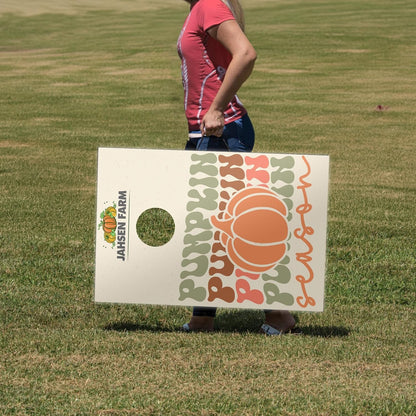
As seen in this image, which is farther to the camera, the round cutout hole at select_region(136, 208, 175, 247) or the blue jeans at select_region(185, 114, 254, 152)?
the round cutout hole at select_region(136, 208, 175, 247)

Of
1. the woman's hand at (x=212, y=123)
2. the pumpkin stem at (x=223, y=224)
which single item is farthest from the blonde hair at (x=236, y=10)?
the pumpkin stem at (x=223, y=224)

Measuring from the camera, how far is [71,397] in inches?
140

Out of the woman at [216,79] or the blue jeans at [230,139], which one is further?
the blue jeans at [230,139]

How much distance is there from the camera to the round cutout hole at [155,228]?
7.14 m

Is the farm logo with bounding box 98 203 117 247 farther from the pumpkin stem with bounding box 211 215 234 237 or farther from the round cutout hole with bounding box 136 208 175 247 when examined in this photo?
the round cutout hole with bounding box 136 208 175 247

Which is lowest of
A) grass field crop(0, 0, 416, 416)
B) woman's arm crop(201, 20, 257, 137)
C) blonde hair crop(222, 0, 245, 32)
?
grass field crop(0, 0, 416, 416)

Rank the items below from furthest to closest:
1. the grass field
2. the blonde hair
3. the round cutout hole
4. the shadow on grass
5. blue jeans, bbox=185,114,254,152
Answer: the round cutout hole → the shadow on grass → blue jeans, bbox=185,114,254,152 → the blonde hair → the grass field

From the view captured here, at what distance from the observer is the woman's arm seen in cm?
426

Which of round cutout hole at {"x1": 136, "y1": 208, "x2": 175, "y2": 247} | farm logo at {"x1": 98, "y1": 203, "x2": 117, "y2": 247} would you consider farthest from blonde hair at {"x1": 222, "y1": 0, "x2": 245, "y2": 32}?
round cutout hole at {"x1": 136, "y1": 208, "x2": 175, "y2": 247}

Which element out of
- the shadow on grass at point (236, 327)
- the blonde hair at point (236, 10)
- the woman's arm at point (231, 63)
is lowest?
the shadow on grass at point (236, 327)

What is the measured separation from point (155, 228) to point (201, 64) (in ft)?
10.3

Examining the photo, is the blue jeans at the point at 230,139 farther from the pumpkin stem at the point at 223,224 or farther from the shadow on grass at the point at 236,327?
the shadow on grass at the point at 236,327

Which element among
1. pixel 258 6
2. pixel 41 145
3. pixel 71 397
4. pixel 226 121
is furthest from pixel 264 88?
pixel 258 6

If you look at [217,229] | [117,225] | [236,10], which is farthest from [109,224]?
[236,10]
